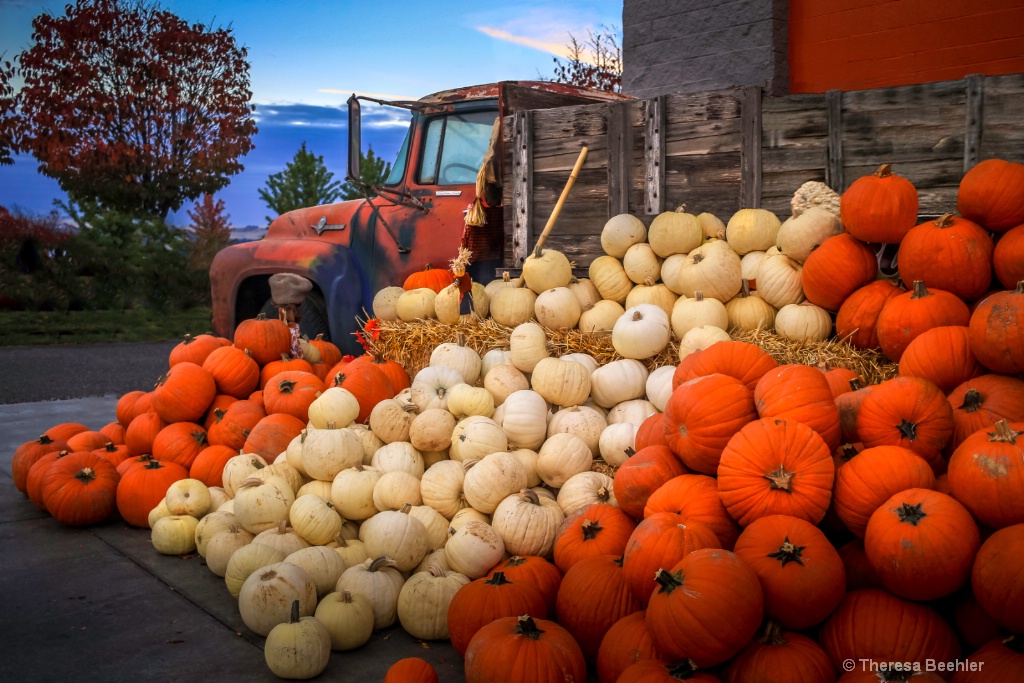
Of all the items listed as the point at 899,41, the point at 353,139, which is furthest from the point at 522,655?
the point at 899,41

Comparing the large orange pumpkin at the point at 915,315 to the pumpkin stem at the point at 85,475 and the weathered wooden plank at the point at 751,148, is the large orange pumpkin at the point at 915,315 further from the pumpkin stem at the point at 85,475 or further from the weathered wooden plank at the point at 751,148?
the pumpkin stem at the point at 85,475

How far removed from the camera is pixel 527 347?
199 inches

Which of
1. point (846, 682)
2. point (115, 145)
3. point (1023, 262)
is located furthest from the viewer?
point (115, 145)

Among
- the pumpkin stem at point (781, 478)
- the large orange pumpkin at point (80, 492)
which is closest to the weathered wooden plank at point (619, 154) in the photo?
the pumpkin stem at point (781, 478)

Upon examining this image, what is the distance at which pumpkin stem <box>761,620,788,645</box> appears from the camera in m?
2.70

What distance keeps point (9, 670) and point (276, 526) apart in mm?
1304

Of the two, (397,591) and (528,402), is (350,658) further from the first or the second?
(528,402)

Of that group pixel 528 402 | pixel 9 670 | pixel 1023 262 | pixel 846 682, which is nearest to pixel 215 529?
pixel 9 670

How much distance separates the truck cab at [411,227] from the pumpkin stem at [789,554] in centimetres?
464

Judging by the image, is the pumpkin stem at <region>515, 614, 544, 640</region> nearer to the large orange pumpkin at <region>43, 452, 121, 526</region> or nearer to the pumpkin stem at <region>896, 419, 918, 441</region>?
the pumpkin stem at <region>896, 419, 918, 441</region>

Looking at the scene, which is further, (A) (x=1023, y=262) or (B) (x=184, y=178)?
(B) (x=184, y=178)

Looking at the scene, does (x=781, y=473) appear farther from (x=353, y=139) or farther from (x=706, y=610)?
(x=353, y=139)

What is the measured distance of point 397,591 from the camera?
3.71 m

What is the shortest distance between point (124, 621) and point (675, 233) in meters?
3.68
